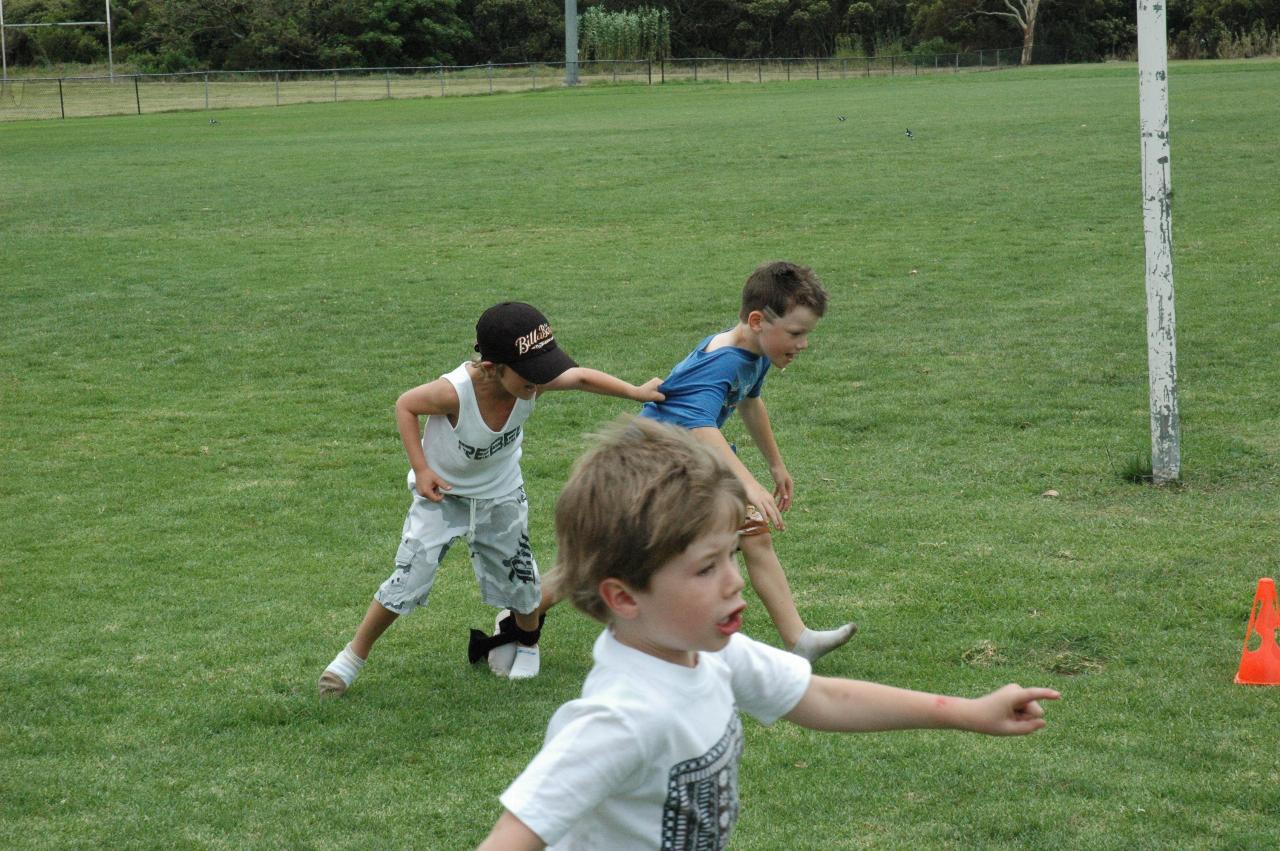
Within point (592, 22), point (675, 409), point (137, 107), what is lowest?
point (675, 409)

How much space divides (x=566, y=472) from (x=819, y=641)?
3.23 meters

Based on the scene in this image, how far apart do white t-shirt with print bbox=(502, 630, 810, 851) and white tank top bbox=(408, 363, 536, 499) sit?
254cm

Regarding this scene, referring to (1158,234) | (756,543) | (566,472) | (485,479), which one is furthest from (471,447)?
(1158,234)

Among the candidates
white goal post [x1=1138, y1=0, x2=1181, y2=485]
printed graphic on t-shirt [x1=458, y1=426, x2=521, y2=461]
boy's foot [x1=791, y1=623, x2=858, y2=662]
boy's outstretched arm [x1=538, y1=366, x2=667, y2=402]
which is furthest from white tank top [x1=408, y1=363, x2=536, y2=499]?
white goal post [x1=1138, y1=0, x2=1181, y2=485]

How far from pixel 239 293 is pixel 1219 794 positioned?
11.9 meters

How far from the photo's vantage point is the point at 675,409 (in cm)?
487

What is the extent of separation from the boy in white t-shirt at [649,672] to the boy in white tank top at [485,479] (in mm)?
2335

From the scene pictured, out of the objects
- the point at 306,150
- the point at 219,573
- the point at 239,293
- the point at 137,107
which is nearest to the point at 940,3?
the point at 137,107

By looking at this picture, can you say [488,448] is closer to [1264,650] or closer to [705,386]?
[705,386]

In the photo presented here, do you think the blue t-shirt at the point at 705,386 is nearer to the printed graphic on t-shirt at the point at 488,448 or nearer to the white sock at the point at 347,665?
the printed graphic on t-shirt at the point at 488,448

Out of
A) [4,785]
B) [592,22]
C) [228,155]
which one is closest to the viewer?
[4,785]

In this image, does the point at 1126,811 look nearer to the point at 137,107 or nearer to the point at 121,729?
the point at 121,729

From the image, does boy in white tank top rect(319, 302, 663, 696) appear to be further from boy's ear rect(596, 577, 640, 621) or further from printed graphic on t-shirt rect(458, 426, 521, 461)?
boy's ear rect(596, 577, 640, 621)

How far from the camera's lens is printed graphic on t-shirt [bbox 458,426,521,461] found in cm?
482
